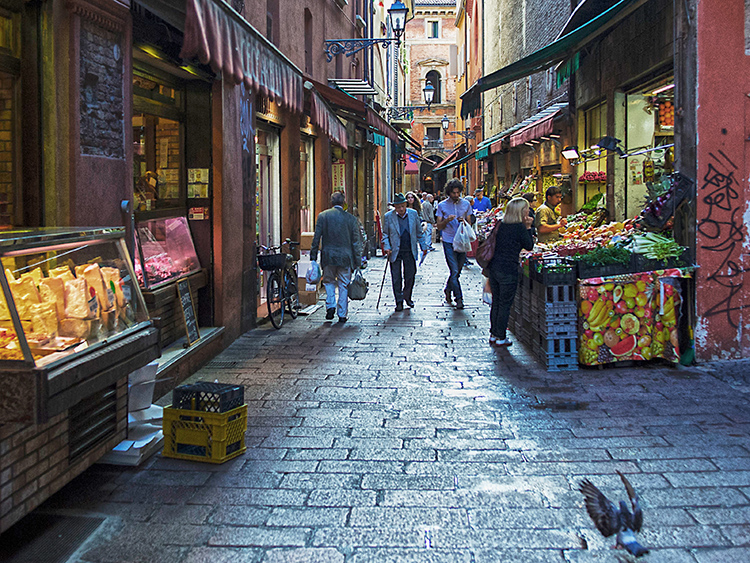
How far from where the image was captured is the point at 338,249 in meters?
10.8

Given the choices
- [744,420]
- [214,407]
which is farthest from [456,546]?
[744,420]

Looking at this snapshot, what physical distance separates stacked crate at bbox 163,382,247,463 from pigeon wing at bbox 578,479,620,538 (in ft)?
7.55

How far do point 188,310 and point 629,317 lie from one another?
A: 14.3 ft

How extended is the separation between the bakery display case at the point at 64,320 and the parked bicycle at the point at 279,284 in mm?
5234

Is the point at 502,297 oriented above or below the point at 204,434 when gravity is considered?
above

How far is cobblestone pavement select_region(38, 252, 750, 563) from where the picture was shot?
3729 mm

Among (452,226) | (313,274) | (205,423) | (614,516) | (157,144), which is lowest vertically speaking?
(614,516)

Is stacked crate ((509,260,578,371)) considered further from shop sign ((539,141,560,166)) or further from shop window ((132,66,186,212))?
shop sign ((539,141,560,166))

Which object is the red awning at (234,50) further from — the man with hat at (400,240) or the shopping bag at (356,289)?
the man with hat at (400,240)

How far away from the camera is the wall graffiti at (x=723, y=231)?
747 cm

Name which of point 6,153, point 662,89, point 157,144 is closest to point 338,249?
point 157,144

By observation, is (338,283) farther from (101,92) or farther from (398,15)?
(398,15)

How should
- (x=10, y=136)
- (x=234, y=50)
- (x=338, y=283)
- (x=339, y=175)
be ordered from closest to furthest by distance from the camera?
(x=10, y=136), (x=234, y=50), (x=338, y=283), (x=339, y=175)

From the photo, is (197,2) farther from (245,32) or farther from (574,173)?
(574,173)
